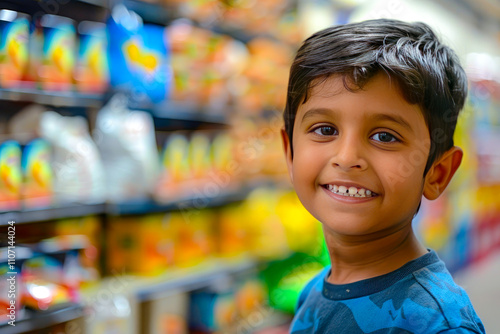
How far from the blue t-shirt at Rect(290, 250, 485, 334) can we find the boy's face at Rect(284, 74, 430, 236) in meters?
0.07

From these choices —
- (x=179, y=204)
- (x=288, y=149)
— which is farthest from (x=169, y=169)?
(x=288, y=149)

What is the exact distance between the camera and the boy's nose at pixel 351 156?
20.9 inches

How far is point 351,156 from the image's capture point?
53cm

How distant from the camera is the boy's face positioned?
540 mm

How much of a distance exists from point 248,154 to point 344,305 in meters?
2.22

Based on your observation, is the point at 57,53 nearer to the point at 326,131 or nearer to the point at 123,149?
the point at 123,149

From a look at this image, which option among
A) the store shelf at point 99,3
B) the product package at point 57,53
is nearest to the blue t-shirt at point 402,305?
the product package at point 57,53

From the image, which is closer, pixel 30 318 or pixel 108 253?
pixel 30 318

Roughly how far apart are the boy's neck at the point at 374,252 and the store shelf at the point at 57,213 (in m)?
1.31

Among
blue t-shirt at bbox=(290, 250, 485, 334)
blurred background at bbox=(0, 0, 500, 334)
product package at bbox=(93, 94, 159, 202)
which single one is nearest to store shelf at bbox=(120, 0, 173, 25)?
blurred background at bbox=(0, 0, 500, 334)

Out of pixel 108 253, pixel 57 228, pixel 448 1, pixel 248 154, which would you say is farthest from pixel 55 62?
pixel 448 1

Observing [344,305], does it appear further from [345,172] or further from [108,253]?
[108,253]

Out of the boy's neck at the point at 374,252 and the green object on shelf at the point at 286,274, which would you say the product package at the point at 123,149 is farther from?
the boy's neck at the point at 374,252

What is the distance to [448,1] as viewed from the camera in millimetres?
1298
